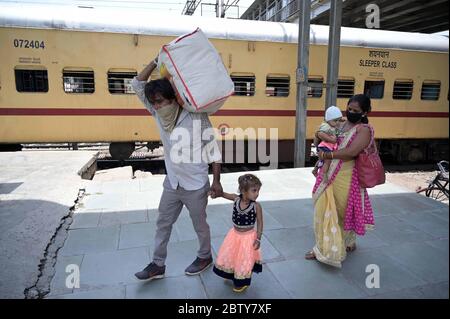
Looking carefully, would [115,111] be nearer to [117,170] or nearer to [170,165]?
[117,170]

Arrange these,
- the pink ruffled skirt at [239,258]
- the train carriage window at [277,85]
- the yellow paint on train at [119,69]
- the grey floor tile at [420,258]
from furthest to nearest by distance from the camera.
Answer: the train carriage window at [277,85], the yellow paint on train at [119,69], the grey floor tile at [420,258], the pink ruffled skirt at [239,258]

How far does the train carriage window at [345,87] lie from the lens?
915 cm

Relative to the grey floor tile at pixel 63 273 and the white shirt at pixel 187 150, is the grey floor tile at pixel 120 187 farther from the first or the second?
the white shirt at pixel 187 150

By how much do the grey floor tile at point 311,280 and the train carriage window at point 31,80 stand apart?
21.6 ft

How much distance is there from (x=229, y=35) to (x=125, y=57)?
7.80 feet

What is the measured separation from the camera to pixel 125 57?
308 inches

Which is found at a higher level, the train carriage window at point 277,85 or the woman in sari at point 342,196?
the train carriage window at point 277,85

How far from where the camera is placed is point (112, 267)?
10.5 feet

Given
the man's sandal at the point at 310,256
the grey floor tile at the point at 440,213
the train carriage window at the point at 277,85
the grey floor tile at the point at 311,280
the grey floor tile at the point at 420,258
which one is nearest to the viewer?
the grey floor tile at the point at 311,280

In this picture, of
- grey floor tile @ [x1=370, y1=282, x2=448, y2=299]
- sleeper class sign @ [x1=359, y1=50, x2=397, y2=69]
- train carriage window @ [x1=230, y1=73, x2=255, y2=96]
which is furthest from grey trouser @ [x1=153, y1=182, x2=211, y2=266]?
sleeper class sign @ [x1=359, y1=50, x2=397, y2=69]

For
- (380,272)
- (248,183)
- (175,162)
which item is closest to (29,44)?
(175,162)

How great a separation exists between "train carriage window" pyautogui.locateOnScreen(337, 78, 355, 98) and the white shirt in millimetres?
7183

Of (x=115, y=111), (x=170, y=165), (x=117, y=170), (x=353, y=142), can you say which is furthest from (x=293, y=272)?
(x=115, y=111)

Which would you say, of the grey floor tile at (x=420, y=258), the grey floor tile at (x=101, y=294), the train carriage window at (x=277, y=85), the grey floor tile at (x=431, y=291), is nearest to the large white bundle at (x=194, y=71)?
the grey floor tile at (x=101, y=294)
